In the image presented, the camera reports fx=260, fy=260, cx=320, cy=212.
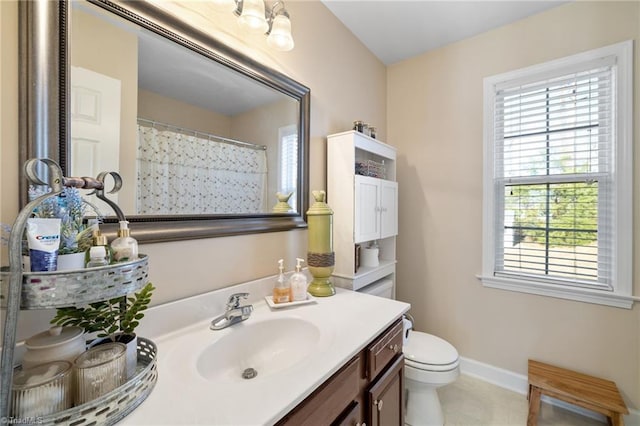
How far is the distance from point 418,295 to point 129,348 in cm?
213

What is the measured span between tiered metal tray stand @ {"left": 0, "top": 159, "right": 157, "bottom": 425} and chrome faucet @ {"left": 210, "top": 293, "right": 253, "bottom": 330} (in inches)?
13.7

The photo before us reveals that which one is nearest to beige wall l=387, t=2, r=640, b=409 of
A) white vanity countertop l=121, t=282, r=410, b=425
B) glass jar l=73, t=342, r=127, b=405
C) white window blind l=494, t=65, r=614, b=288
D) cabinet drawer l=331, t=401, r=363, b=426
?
white window blind l=494, t=65, r=614, b=288

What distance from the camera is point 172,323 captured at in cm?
93

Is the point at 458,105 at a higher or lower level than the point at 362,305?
higher

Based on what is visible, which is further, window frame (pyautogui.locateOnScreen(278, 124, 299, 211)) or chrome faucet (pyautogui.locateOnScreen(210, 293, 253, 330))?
window frame (pyautogui.locateOnScreen(278, 124, 299, 211))

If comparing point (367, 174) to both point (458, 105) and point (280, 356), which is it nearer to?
point (458, 105)

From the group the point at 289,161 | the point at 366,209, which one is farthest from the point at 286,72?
the point at 366,209

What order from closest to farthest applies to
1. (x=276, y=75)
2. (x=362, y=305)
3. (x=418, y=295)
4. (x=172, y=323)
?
1. (x=172, y=323)
2. (x=362, y=305)
3. (x=276, y=75)
4. (x=418, y=295)

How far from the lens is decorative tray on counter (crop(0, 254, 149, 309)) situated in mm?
474

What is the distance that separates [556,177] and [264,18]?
2.03 metres

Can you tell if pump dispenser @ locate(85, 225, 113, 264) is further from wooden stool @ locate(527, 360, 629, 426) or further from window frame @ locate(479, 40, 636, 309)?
window frame @ locate(479, 40, 636, 309)

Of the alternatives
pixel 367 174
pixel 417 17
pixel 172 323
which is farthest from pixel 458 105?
pixel 172 323

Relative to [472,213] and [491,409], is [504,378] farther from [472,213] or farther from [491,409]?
[472,213]

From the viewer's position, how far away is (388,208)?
193 centimetres
